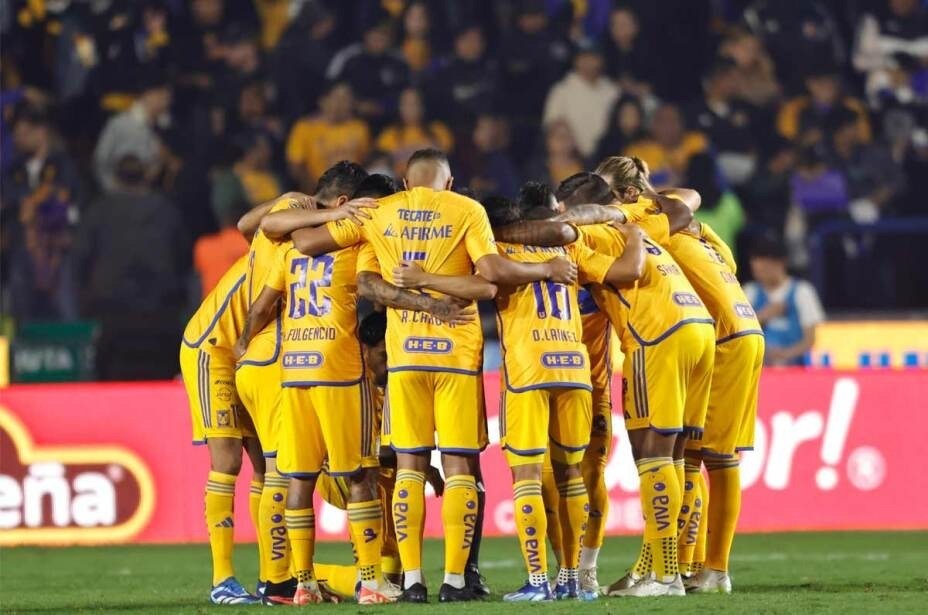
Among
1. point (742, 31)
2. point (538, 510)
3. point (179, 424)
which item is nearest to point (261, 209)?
point (538, 510)

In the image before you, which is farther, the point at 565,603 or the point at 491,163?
the point at 491,163

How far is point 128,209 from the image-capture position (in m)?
16.5

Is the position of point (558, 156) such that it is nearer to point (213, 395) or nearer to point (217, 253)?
point (217, 253)

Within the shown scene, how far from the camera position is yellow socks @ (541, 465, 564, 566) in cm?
865

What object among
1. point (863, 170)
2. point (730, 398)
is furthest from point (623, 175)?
point (863, 170)

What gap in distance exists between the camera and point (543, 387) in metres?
8.16

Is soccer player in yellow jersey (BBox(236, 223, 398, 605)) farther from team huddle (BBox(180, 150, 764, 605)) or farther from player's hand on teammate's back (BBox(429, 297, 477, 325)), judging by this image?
player's hand on teammate's back (BBox(429, 297, 477, 325))

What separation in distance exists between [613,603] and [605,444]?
114 centimetres

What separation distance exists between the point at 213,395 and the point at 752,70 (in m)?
10.5

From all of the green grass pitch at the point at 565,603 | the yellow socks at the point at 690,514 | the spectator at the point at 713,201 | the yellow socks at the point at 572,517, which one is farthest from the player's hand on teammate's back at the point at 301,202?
the spectator at the point at 713,201

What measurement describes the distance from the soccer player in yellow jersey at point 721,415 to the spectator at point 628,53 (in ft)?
29.9

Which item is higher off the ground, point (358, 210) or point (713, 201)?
point (713, 201)

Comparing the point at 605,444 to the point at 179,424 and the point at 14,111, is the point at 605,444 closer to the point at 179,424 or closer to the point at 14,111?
the point at 179,424

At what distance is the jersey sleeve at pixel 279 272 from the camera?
8664mm
